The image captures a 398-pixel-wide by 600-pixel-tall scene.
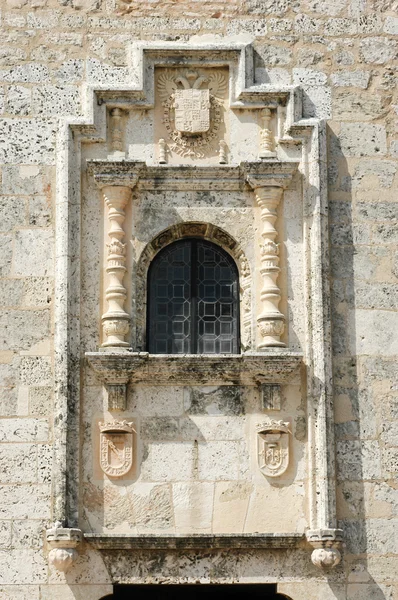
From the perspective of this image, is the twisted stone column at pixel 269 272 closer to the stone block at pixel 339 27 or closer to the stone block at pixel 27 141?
the stone block at pixel 339 27

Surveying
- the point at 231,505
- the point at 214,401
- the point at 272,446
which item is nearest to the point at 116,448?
the point at 214,401

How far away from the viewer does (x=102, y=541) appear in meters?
10.2

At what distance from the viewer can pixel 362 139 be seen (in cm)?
1108

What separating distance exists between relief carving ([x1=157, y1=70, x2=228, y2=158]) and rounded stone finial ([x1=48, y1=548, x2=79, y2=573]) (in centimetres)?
318

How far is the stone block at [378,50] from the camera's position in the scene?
11.2 m

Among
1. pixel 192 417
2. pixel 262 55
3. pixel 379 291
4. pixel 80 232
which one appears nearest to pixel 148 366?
pixel 192 417

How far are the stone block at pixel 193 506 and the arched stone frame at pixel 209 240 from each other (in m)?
1.09

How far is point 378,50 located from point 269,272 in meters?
2.06

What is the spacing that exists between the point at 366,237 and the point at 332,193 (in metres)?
0.43

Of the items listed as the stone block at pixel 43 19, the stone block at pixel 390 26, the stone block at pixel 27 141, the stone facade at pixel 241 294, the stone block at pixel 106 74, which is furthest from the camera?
the stone block at pixel 390 26

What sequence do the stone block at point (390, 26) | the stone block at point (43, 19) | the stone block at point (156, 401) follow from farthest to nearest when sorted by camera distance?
the stone block at point (390, 26) → the stone block at point (43, 19) → the stone block at point (156, 401)

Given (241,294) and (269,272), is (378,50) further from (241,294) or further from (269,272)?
(241,294)

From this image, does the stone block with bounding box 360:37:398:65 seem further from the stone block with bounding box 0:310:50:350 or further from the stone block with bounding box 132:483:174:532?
the stone block with bounding box 132:483:174:532

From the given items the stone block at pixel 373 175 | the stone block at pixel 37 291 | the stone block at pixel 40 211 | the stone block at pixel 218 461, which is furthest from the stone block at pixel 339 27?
the stone block at pixel 218 461
